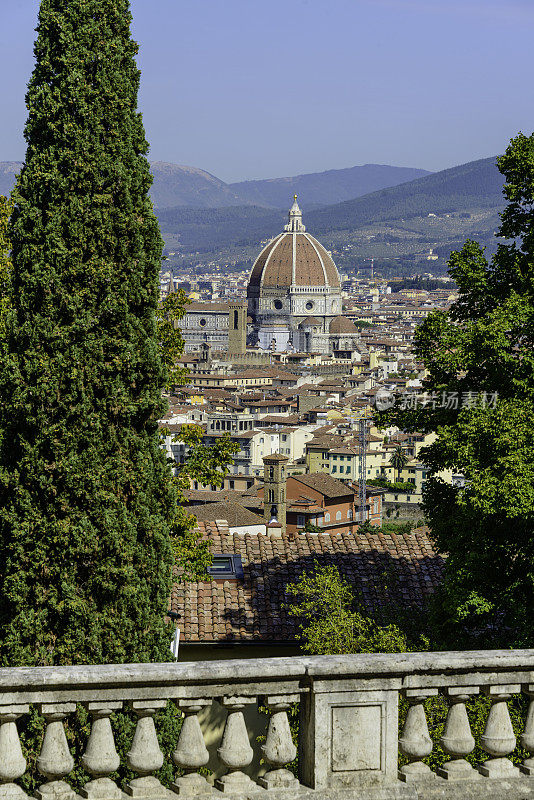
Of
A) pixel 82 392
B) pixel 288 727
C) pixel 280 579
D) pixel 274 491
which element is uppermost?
pixel 82 392

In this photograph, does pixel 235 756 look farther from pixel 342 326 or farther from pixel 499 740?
pixel 342 326

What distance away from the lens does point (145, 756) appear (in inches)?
142

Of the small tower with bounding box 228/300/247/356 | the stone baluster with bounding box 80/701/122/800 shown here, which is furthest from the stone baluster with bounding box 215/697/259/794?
the small tower with bounding box 228/300/247/356

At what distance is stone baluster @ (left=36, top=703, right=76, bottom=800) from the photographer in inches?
139

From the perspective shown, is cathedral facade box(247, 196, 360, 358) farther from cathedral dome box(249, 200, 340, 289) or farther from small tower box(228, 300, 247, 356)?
small tower box(228, 300, 247, 356)

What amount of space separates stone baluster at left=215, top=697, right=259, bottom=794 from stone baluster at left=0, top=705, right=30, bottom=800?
2.02ft

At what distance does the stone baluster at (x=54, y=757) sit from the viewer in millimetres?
3535

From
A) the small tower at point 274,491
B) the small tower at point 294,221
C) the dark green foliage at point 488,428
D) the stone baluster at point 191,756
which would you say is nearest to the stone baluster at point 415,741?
the stone baluster at point 191,756

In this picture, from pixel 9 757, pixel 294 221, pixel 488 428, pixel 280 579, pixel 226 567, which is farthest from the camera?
pixel 294 221

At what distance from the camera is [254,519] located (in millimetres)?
30172

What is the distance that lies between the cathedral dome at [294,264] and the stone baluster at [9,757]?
189 metres

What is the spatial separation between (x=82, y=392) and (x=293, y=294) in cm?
18689

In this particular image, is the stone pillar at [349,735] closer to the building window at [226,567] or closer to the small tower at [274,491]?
the building window at [226,567]

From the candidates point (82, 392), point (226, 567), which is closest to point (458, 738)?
point (82, 392)
